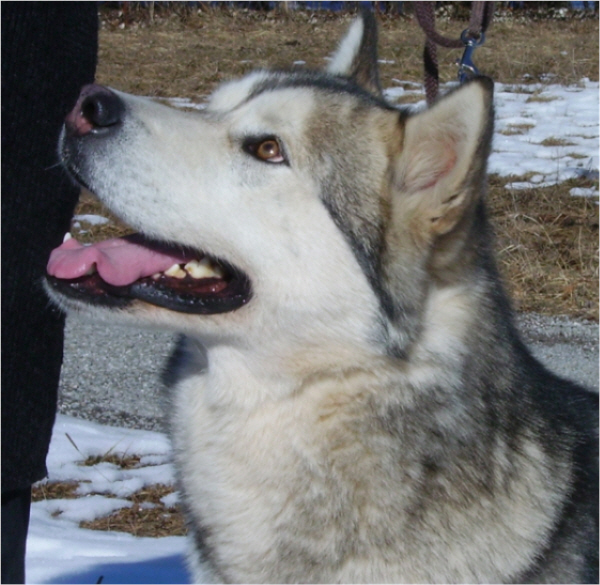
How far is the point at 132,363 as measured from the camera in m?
5.40

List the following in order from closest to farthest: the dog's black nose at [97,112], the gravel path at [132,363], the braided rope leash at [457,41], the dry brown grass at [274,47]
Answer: the dog's black nose at [97,112] < the braided rope leash at [457,41] < the gravel path at [132,363] < the dry brown grass at [274,47]

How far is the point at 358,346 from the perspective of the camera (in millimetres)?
2229

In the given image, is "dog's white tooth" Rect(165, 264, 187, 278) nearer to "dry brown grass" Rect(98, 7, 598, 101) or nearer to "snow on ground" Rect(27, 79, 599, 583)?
"snow on ground" Rect(27, 79, 599, 583)

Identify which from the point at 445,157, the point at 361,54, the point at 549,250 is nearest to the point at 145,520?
the point at 361,54

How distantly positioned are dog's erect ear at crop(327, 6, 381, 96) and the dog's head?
608 millimetres

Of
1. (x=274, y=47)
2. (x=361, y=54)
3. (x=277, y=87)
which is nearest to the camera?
(x=277, y=87)

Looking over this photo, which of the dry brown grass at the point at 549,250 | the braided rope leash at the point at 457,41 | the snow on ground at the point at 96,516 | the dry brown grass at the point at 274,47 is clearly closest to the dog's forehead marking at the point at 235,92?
the braided rope leash at the point at 457,41

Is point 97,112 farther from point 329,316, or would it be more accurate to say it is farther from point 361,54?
point 361,54

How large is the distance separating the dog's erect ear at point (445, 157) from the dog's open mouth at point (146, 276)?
1.59ft

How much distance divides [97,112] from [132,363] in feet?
11.1

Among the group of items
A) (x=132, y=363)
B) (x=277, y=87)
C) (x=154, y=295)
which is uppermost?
(x=277, y=87)

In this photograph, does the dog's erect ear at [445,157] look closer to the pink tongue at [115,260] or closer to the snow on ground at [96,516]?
the pink tongue at [115,260]

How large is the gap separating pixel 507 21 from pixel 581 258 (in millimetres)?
7811

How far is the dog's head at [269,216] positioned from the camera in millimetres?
2197
